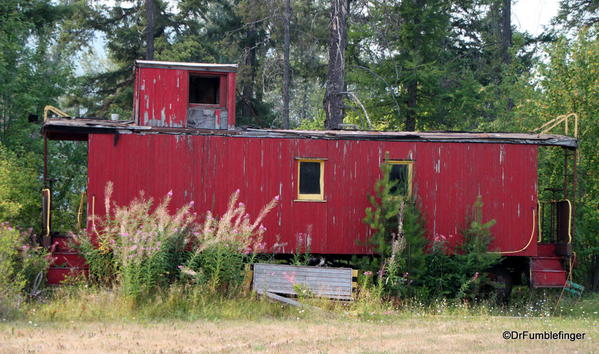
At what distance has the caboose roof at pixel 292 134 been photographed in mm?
13734

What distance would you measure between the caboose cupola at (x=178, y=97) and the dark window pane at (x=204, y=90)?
0.16 m

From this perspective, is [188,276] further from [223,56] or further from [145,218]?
[223,56]

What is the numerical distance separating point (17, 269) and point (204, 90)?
5327mm

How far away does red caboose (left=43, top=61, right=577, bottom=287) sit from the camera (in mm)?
13969

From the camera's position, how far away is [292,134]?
14305 mm

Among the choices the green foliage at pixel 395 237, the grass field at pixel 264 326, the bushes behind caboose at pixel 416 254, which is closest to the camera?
the grass field at pixel 264 326

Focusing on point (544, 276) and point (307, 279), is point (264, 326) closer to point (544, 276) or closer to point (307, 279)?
point (307, 279)

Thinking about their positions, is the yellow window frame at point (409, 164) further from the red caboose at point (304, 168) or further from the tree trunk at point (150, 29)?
the tree trunk at point (150, 29)

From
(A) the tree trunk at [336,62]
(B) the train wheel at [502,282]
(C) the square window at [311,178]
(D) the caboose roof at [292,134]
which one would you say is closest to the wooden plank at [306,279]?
(C) the square window at [311,178]

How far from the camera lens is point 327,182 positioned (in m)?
14.4

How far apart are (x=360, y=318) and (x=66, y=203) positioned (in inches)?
409

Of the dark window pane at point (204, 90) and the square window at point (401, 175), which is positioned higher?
the dark window pane at point (204, 90)

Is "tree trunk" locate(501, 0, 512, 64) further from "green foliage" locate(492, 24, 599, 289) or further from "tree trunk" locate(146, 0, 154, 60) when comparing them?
"tree trunk" locate(146, 0, 154, 60)

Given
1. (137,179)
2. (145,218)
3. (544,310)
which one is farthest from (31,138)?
(544,310)
